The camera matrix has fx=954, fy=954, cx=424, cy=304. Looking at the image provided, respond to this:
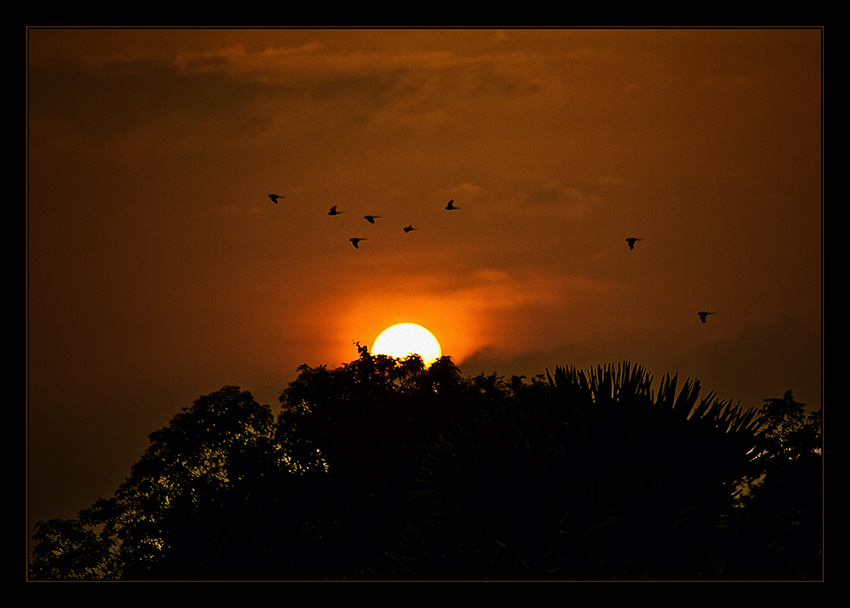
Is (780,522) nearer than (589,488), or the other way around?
(589,488)

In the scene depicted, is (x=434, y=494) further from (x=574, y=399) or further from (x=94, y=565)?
(x=94, y=565)

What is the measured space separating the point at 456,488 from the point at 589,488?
143cm

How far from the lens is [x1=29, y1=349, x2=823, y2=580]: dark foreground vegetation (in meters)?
10.1

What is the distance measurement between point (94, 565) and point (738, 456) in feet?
58.3

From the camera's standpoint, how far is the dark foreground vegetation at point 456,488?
10.1 meters

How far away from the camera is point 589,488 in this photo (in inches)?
403

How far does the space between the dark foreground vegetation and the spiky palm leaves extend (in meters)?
0.02

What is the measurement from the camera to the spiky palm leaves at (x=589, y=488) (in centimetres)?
1005

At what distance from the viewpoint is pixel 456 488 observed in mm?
10352

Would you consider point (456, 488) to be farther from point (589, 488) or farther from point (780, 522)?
point (780, 522)

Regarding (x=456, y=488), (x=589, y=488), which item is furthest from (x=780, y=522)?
(x=456, y=488)

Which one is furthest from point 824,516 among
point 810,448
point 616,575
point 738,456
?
point 810,448

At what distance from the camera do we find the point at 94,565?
77.2 ft

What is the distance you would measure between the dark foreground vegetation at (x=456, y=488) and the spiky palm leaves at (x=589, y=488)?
0.06ft
